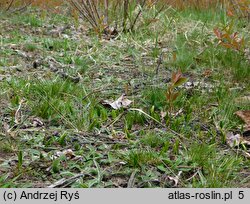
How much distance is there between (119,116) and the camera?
9.49 ft

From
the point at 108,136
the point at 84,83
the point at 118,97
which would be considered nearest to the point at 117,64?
the point at 84,83

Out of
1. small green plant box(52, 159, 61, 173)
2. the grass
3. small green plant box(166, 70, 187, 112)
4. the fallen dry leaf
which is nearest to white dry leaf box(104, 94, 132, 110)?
the grass

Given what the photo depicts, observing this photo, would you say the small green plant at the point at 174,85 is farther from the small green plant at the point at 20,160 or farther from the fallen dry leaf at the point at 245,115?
the small green plant at the point at 20,160

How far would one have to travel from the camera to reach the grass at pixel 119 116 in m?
2.25

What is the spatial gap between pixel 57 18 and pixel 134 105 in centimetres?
390

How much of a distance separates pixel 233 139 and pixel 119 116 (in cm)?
70

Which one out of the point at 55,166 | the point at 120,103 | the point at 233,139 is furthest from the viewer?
the point at 120,103

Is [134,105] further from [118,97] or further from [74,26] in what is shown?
[74,26]

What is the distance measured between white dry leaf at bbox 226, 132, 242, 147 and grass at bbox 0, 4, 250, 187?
36mm

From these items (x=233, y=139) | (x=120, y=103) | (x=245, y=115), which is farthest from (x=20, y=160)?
(x=245, y=115)

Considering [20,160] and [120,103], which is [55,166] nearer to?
[20,160]

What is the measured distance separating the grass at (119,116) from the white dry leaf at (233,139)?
36 mm

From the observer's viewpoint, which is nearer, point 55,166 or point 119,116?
point 55,166
